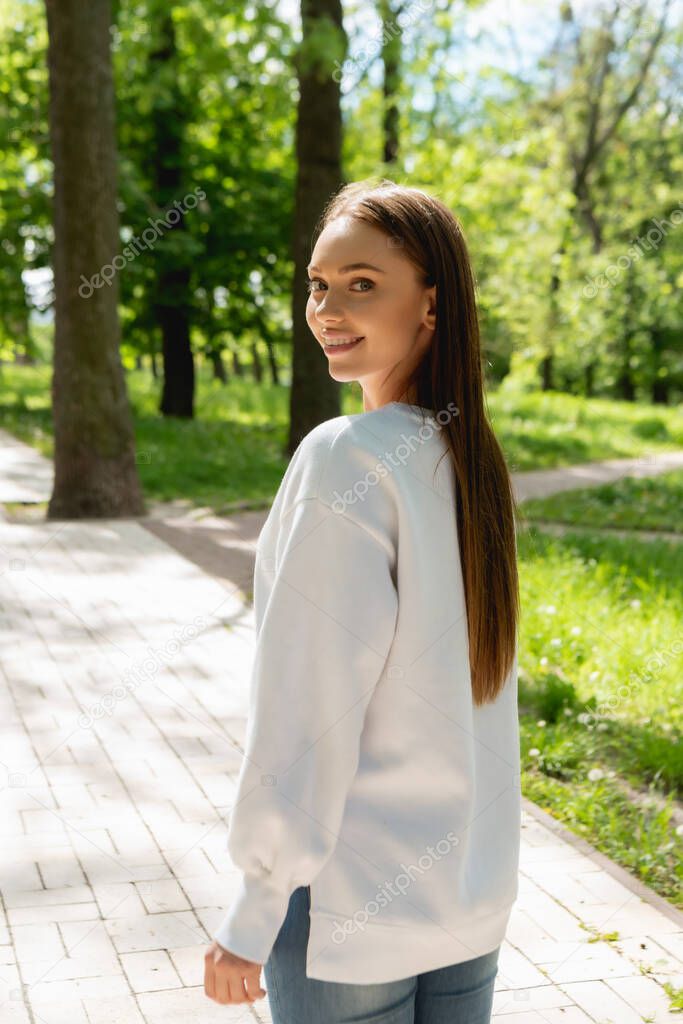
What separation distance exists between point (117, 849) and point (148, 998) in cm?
102

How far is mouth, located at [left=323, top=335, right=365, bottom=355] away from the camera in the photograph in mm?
1648

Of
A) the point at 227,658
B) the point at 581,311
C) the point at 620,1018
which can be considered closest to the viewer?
the point at 620,1018

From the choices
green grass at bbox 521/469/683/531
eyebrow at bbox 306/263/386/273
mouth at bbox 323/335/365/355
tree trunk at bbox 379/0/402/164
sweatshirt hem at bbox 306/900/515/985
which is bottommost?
green grass at bbox 521/469/683/531

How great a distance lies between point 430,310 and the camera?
1.66 meters

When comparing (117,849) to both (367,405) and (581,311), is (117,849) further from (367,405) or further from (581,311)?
(581,311)

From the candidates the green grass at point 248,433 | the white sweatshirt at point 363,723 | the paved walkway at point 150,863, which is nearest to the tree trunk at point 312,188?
the green grass at point 248,433

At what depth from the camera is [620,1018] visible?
331 cm

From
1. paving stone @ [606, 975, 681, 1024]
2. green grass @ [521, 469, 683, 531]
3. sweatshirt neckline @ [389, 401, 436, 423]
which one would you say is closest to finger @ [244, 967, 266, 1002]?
sweatshirt neckline @ [389, 401, 436, 423]

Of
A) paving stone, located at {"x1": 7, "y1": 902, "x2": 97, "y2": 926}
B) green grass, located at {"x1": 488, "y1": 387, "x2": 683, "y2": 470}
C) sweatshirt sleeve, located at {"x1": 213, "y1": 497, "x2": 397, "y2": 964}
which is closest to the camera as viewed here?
sweatshirt sleeve, located at {"x1": 213, "y1": 497, "x2": 397, "y2": 964}

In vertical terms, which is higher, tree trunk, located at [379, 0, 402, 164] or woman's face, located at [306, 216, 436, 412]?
tree trunk, located at [379, 0, 402, 164]

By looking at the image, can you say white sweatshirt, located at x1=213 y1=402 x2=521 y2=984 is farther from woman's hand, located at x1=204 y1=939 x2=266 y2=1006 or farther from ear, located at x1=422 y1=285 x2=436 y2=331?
ear, located at x1=422 y1=285 x2=436 y2=331

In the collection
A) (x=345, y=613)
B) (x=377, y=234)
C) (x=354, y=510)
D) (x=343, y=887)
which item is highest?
(x=377, y=234)

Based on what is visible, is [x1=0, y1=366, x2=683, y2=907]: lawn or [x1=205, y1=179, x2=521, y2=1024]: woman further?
[x1=0, y1=366, x2=683, y2=907]: lawn

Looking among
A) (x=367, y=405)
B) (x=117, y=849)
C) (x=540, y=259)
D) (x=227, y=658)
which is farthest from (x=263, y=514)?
(x=540, y=259)
